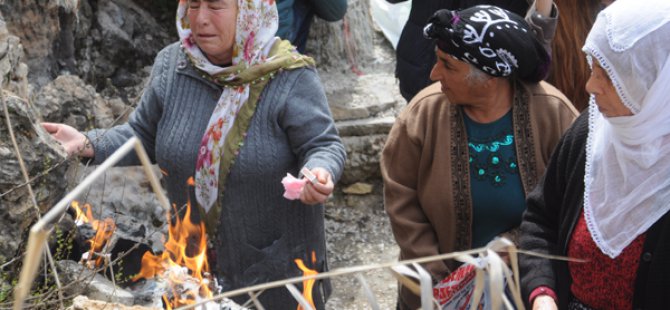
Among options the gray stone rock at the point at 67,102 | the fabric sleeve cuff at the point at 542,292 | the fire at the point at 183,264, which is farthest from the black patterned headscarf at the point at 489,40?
the gray stone rock at the point at 67,102

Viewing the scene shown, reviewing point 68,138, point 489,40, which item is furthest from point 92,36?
point 489,40

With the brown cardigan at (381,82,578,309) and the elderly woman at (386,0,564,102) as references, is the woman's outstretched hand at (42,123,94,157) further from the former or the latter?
the elderly woman at (386,0,564,102)

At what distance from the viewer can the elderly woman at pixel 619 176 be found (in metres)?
2.23

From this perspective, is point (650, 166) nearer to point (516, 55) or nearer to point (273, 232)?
point (516, 55)

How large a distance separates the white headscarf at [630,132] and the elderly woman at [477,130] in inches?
22.5

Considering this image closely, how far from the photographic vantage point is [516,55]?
2.98m

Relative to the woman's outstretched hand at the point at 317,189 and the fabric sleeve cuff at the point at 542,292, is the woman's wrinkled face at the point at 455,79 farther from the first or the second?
the fabric sleeve cuff at the point at 542,292

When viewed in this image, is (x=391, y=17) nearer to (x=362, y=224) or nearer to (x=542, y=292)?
(x=362, y=224)

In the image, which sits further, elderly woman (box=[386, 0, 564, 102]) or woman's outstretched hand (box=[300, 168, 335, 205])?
elderly woman (box=[386, 0, 564, 102])

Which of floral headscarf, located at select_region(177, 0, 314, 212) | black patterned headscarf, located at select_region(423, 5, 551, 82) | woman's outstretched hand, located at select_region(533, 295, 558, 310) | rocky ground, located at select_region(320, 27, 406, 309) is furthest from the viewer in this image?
rocky ground, located at select_region(320, 27, 406, 309)

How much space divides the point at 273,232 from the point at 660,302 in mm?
1482

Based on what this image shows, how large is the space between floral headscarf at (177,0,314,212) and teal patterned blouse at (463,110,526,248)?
2.38 ft

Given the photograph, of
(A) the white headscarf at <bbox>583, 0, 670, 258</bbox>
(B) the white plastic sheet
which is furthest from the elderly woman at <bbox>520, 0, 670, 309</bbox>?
(B) the white plastic sheet

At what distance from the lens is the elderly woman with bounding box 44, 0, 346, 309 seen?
316cm
